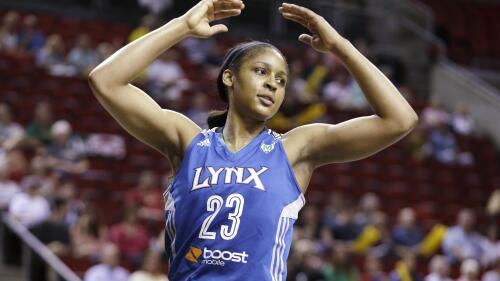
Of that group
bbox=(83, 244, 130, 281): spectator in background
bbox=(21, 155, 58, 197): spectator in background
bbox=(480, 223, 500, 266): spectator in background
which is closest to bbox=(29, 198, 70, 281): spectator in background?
bbox=(21, 155, 58, 197): spectator in background

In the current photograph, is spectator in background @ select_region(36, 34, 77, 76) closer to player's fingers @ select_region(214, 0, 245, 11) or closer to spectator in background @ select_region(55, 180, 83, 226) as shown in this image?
spectator in background @ select_region(55, 180, 83, 226)

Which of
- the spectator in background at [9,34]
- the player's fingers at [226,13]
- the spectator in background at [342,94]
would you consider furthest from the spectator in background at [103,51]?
the player's fingers at [226,13]

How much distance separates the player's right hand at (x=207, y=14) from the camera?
364 centimetres

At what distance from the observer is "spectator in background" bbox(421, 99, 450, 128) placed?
1605 centimetres

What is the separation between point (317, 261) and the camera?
409 inches

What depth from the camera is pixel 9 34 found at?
14.1 metres

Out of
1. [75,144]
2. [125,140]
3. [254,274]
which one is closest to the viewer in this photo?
[254,274]

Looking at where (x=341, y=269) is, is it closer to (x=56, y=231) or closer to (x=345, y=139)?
(x=56, y=231)

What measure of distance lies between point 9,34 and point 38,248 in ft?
19.5

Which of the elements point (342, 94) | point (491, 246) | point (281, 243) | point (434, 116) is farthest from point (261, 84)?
point (434, 116)

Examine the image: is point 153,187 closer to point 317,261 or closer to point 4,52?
point 317,261

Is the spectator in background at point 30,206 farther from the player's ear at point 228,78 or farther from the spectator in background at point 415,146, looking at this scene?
the spectator in background at point 415,146

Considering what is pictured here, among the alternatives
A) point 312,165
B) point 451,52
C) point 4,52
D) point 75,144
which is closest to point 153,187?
point 75,144

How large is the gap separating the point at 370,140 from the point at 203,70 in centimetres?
1191
